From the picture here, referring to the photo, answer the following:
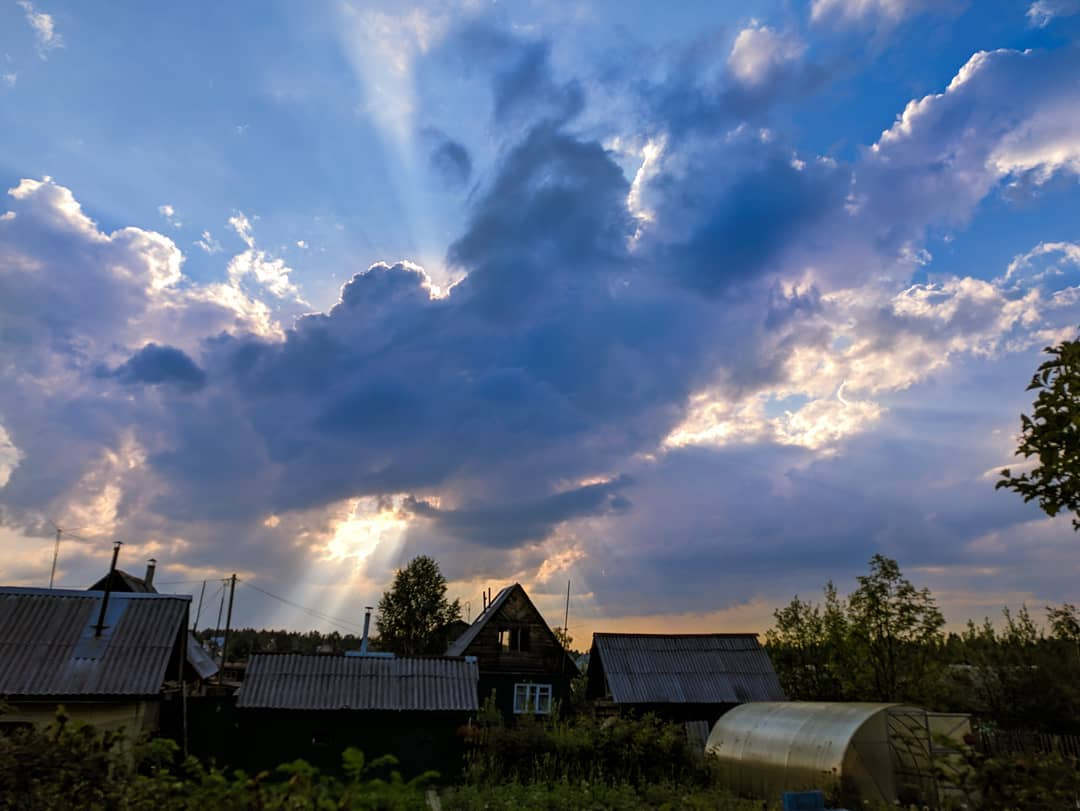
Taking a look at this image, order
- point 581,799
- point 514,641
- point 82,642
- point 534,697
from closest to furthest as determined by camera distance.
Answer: point 581,799 < point 82,642 < point 534,697 < point 514,641

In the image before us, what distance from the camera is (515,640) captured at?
36156 millimetres

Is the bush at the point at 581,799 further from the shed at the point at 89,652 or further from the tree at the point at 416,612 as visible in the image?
the tree at the point at 416,612

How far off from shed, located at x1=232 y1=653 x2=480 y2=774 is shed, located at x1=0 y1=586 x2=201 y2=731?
2.88 meters

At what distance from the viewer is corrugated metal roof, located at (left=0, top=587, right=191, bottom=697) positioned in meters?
19.3

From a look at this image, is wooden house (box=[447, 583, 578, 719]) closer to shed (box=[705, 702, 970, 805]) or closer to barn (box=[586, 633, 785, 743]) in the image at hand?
barn (box=[586, 633, 785, 743])

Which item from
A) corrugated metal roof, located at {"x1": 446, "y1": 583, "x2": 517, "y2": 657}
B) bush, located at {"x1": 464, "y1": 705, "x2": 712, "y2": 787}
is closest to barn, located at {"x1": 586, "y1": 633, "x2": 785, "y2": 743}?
corrugated metal roof, located at {"x1": 446, "y1": 583, "x2": 517, "y2": 657}

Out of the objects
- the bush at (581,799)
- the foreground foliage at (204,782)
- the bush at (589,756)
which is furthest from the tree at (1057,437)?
the bush at (589,756)

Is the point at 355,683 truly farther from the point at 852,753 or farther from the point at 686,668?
the point at 852,753

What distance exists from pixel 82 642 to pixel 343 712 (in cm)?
825

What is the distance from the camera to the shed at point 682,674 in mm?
29781

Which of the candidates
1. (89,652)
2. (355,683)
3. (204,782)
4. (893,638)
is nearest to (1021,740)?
(893,638)

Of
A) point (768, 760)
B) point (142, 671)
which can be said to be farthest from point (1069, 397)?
point (142, 671)

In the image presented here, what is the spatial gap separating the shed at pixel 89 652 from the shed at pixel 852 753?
16.8 metres

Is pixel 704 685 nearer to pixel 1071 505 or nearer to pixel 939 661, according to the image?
pixel 939 661
